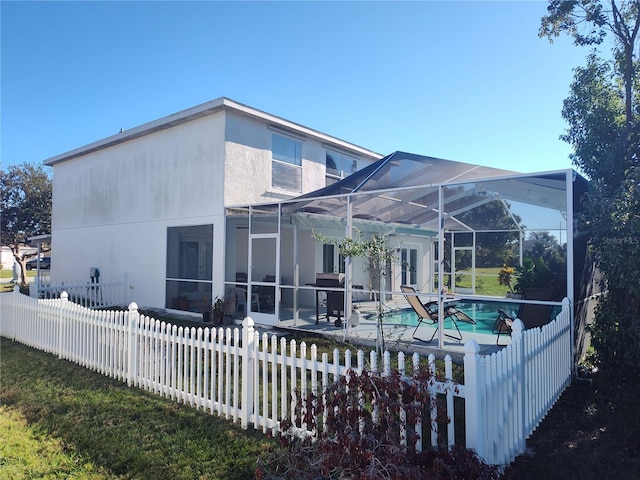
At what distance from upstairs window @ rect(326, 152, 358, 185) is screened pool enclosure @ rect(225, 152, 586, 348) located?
6.68 feet

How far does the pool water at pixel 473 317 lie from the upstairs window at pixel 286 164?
5.32 meters

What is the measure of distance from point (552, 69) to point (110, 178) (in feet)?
48.5

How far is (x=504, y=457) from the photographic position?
341cm

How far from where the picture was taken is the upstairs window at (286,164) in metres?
12.9

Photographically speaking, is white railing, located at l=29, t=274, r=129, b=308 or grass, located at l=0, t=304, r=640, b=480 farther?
white railing, located at l=29, t=274, r=129, b=308

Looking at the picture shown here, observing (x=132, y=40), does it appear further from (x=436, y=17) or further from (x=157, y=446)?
(x=157, y=446)

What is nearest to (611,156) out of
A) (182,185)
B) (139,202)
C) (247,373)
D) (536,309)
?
(536,309)

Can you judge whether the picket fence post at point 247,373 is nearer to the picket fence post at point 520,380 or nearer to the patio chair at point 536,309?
the picket fence post at point 520,380

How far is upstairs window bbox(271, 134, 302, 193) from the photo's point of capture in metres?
12.9

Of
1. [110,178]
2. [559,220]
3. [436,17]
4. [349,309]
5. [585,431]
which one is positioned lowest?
[585,431]

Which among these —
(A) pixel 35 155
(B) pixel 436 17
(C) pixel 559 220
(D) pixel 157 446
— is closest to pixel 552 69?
(B) pixel 436 17

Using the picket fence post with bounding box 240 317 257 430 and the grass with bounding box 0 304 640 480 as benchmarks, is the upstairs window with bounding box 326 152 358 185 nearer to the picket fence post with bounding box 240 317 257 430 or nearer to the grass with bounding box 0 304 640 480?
the grass with bounding box 0 304 640 480

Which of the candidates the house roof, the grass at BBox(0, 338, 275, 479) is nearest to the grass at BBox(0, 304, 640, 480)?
the grass at BBox(0, 338, 275, 479)

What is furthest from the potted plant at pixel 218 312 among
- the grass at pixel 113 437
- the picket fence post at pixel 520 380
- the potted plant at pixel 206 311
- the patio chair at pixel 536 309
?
the picket fence post at pixel 520 380
